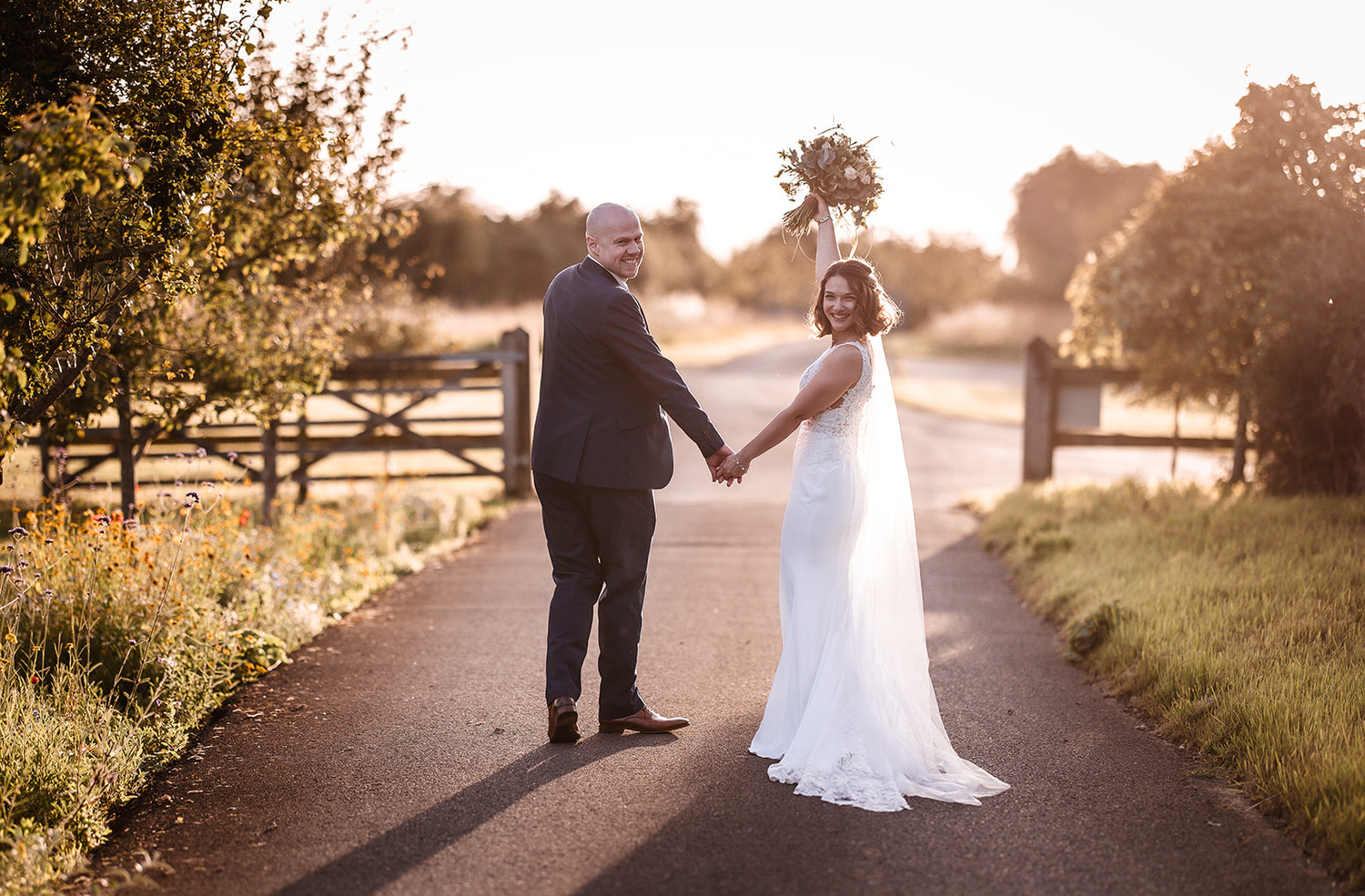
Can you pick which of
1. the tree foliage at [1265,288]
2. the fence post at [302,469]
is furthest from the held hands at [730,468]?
the fence post at [302,469]

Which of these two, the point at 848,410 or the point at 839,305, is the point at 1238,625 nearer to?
the point at 848,410

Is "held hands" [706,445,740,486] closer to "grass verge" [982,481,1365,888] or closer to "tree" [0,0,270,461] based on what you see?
"grass verge" [982,481,1365,888]

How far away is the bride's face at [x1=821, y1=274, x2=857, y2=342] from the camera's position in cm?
486

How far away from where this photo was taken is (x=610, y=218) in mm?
4934

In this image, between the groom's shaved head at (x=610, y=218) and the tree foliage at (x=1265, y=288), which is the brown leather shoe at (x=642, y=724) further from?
the tree foliage at (x=1265, y=288)

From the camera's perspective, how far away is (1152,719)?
5133 millimetres

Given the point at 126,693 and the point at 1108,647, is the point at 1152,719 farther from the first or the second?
the point at 126,693

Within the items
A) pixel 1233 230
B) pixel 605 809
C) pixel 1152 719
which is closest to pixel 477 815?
pixel 605 809

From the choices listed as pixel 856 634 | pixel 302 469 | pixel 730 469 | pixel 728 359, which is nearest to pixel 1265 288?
pixel 730 469

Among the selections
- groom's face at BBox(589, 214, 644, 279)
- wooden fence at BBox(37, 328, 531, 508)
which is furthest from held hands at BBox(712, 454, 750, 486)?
wooden fence at BBox(37, 328, 531, 508)

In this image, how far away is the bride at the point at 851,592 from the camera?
4.38m

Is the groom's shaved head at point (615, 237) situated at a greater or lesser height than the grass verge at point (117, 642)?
greater

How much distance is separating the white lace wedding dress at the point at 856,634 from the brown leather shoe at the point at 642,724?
0.49m

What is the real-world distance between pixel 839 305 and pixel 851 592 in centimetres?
133
